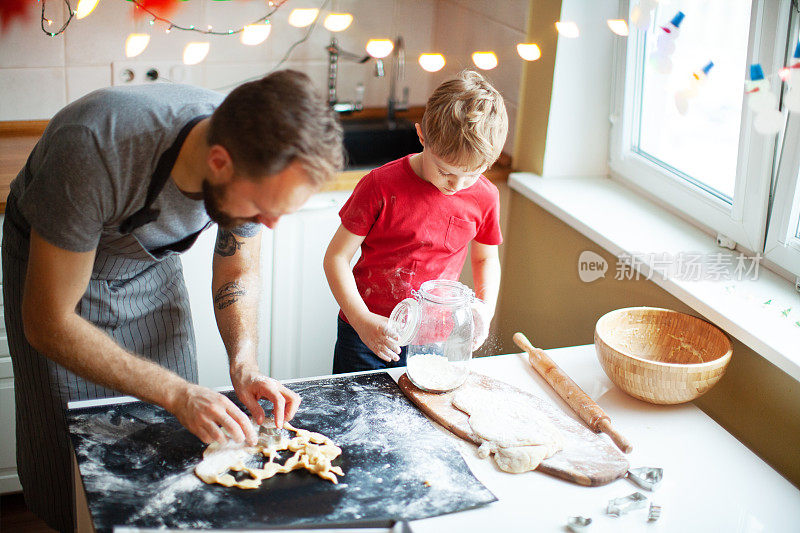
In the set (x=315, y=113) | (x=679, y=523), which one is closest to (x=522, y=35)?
(x=315, y=113)

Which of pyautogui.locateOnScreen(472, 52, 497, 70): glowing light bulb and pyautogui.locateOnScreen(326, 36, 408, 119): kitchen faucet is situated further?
pyautogui.locateOnScreen(326, 36, 408, 119): kitchen faucet

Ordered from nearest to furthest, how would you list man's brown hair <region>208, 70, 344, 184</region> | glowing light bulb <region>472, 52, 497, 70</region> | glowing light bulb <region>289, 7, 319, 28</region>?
1. man's brown hair <region>208, 70, 344, 184</region>
2. glowing light bulb <region>472, 52, 497, 70</region>
3. glowing light bulb <region>289, 7, 319, 28</region>

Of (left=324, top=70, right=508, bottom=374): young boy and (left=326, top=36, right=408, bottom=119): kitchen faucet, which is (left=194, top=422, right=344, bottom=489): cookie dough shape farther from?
(left=326, top=36, right=408, bottom=119): kitchen faucet

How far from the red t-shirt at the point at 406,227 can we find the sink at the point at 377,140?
1.00 metres

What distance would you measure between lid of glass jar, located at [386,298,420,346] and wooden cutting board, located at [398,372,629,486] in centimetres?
9

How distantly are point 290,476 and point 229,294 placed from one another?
1.37 feet

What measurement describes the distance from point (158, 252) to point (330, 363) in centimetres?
116

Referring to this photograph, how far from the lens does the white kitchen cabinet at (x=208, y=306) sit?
216cm

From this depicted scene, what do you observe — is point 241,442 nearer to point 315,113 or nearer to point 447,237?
point 315,113

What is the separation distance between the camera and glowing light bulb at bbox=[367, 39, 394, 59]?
103 inches

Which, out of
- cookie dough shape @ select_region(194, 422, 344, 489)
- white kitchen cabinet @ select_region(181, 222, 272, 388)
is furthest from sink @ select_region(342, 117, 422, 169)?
cookie dough shape @ select_region(194, 422, 344, 489)

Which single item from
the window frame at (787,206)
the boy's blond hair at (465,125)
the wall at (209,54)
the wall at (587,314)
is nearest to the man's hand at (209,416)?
the boy's blond hair at (465,125)

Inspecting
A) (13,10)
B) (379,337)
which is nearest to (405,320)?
(379,337)

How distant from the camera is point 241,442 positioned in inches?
48.3
